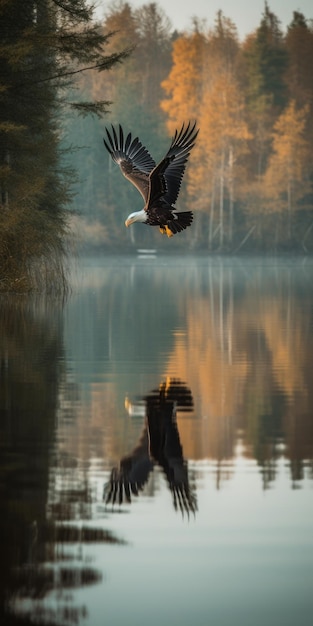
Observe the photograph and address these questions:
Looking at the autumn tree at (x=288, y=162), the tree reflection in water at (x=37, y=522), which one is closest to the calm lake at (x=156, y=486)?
the tree reflection in water at (x=37, y=522)

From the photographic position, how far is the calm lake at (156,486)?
5180 millimetres

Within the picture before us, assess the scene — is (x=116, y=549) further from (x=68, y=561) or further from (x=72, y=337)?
(x=72, y=337)

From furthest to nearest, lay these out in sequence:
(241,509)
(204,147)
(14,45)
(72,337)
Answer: (204,147), (14,45), (72,337), (241,509)

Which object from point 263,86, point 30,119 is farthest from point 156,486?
point 263,86

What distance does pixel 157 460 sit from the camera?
809 cm

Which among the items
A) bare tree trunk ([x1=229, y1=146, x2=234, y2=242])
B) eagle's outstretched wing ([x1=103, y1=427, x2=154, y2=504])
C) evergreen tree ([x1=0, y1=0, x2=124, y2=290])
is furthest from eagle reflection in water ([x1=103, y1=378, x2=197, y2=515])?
bare tree trunk ([x1=229, y1=146, x2=234, y2=242])

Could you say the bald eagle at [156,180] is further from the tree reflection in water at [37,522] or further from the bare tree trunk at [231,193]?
the bare tree trunk at [231,193]

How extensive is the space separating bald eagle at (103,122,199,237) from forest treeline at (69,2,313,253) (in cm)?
5454

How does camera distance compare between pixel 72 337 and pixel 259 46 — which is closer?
pixel 72 337

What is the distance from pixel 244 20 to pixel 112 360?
91490 mm

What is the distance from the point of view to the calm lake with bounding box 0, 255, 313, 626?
17.0ft

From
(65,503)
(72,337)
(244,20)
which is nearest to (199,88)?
(244,20)

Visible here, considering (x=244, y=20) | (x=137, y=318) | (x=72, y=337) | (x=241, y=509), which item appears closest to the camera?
(x=241, y=509)

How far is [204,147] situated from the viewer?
264ft
